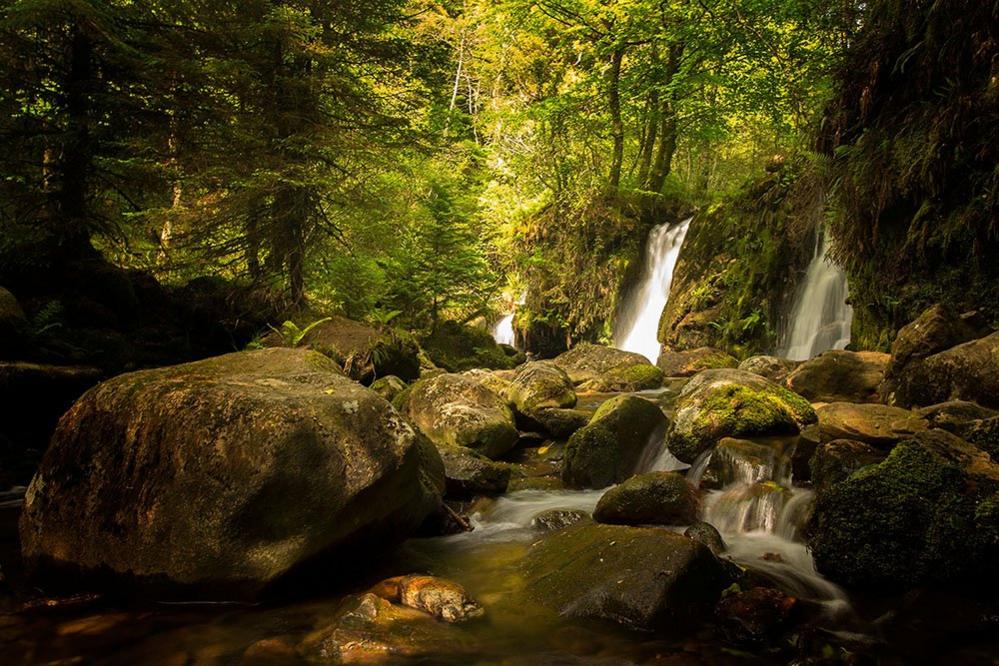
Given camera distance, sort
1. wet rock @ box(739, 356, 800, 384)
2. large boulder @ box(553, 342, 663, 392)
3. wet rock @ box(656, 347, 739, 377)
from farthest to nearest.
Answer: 1. wet rock @ box(656, 347, 739, 377)
2. large boulder @ box(553, 342, 663, 392)
3. wet rock @ box(739, 356, 800, 384)

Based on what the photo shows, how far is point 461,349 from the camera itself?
611 inches

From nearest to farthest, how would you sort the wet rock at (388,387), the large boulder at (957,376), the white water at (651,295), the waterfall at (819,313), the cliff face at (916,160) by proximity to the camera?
the large boulder at (957,376) → the cliff face at (916,160) → the wet rock at (388,387) → the waterfall at (819,313) → the white water at (651,295)

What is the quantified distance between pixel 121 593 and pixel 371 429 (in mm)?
1784

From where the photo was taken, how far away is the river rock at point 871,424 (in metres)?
4.96

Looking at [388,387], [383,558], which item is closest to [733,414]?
[383,558]

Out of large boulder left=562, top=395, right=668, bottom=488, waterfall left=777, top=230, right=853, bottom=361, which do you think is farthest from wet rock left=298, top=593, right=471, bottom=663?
waterfall left=777, top=230, right=853, bottom=361

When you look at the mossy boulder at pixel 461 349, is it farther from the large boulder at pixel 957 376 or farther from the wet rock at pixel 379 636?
the wet rock at pixel 379 636

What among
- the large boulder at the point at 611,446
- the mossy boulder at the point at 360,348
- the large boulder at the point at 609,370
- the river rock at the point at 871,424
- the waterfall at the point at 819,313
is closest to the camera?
the river rock at the point at 871,424

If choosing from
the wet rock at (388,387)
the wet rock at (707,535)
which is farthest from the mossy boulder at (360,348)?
the wet rock at (707,535)

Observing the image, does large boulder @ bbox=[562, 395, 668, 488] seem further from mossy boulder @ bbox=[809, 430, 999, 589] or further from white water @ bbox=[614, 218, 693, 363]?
white water @ bbox=[614, 218, 693, 363]

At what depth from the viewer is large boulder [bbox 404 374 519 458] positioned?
7.96 m

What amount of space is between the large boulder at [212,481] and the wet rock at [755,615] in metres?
2.25

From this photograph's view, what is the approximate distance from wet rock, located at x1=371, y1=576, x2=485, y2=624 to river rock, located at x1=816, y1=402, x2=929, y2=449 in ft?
11.5

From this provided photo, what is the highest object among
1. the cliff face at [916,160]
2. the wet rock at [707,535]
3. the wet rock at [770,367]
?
the cliff face at [916,160]
